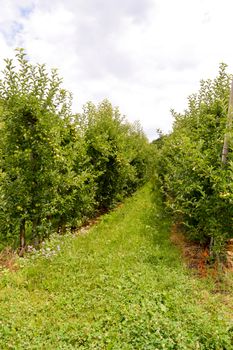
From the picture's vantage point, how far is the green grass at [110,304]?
2.85 meters

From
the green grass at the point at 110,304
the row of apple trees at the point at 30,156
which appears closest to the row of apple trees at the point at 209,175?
Answer: the green grass at the point at 110,304

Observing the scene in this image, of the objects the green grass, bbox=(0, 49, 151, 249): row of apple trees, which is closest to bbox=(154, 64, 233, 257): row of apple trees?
the green grass

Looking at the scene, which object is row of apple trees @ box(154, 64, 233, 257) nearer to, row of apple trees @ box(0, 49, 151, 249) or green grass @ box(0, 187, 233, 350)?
green grass @ box(0, 187, 233, 350)

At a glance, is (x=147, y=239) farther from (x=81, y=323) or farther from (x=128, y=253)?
(x=81, y=323)

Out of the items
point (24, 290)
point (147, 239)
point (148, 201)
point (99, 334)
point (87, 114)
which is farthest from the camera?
point (148, 201)

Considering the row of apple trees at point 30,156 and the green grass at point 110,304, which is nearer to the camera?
the green grass at point 110,304

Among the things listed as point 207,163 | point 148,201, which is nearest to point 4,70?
point 207,163

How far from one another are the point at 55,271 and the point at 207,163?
3144 mm

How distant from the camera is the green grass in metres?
2.85

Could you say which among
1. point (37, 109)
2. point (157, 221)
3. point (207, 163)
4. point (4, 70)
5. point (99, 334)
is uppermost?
point (4, 70)

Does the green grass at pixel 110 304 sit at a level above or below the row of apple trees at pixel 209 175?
below

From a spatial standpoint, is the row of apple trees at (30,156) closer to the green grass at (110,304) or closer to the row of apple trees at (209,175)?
the green grass at (110,304)

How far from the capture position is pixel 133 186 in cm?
1342

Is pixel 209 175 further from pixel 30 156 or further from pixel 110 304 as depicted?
pixel 30 156
